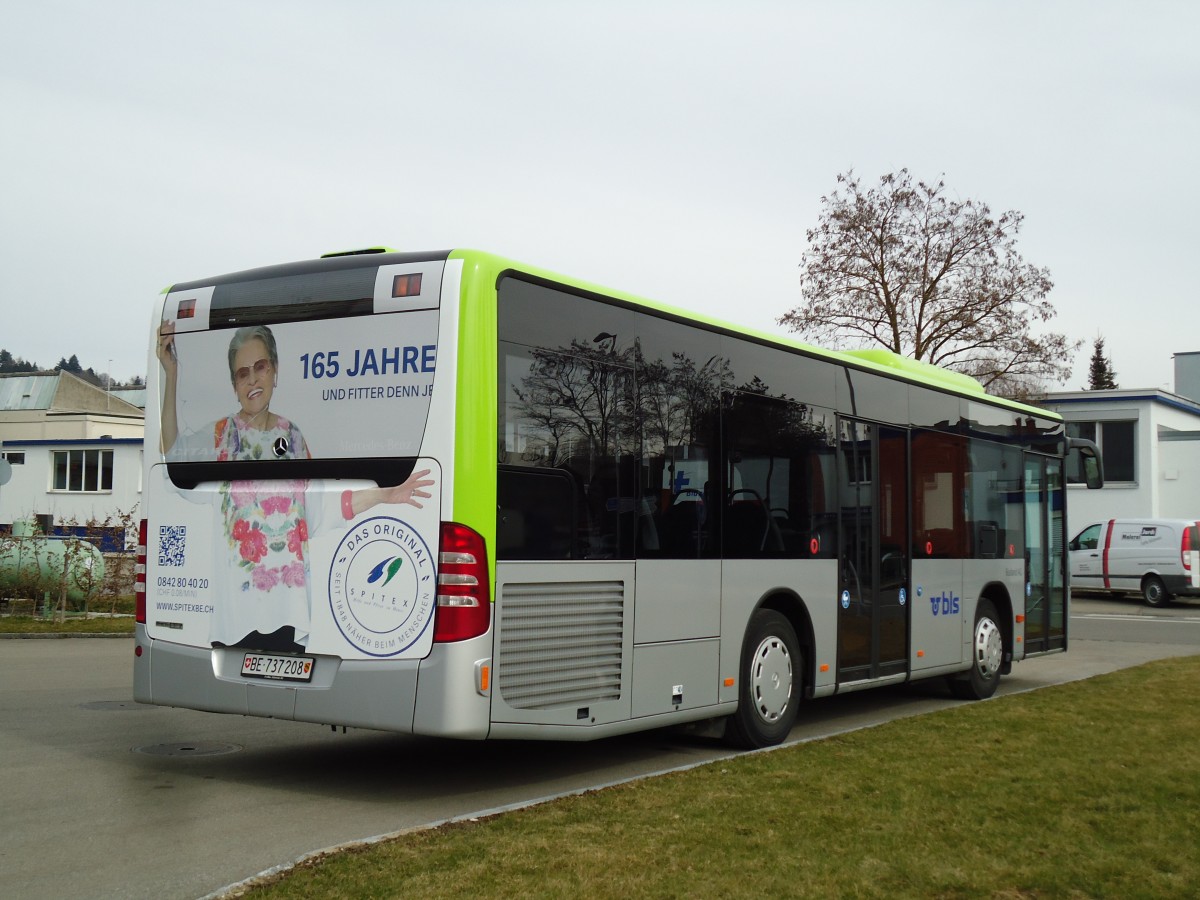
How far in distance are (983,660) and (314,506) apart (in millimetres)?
8428

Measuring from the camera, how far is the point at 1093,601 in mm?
35531

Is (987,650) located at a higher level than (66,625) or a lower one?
higher

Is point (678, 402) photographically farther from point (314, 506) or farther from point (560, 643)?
point (314, 506)

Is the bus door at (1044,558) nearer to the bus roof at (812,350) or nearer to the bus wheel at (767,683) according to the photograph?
the bus roof at (812,350)

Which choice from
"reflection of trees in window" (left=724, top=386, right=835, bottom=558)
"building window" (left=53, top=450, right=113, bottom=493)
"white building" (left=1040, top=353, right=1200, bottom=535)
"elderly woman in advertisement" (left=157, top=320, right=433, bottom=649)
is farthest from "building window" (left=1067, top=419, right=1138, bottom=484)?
"elderly woman in advertisement" (left=157, top=320, right=433, bottom=649)

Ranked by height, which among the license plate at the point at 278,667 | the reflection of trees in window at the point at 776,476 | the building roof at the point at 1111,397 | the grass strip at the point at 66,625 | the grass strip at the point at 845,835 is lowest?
the grass strip at the point at 66,625

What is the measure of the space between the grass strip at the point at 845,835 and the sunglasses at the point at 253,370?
3.12m

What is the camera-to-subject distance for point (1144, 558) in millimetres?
32875

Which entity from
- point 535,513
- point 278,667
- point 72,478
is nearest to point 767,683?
point 535,513

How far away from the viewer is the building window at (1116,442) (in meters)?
47.7

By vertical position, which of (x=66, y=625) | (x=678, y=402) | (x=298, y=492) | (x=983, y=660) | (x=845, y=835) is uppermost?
(x=678, y=402)

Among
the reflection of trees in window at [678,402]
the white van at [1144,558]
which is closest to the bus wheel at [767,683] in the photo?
the reflection of trees in window at [678,402]

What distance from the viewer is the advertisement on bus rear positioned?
7395 millimetres

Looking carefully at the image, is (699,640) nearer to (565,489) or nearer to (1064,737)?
(565,489)
